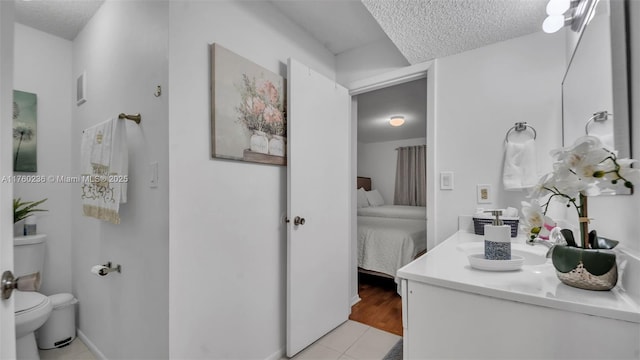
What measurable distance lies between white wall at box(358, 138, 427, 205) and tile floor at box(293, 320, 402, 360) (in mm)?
4685

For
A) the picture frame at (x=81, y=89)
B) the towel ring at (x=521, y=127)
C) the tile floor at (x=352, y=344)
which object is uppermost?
the picture frame at (x=81, y=89)

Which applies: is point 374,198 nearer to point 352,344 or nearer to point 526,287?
point 352,344

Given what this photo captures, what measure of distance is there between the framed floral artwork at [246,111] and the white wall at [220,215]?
1.9 inches

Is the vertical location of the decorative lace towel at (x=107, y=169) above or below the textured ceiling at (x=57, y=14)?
below

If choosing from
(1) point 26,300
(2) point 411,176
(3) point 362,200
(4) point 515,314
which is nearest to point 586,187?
(4) point 515,314

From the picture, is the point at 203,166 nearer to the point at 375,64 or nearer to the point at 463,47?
the point at 375,64

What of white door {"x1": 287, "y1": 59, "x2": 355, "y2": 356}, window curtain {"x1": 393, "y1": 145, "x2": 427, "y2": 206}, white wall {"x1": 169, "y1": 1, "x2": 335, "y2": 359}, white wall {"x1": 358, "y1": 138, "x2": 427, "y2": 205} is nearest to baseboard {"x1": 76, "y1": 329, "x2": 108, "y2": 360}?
white wall {"x1": 169, "y1": 1, "x2": 335, "y2": 359}

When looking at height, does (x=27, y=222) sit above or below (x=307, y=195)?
below

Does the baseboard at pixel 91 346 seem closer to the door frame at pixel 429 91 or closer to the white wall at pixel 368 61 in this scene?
the door frame at pixel 429 91

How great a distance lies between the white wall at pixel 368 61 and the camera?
215 cm

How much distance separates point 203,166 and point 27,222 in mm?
1749

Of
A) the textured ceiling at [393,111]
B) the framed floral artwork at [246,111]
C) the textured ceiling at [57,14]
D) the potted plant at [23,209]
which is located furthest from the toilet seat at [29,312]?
the textured ceiling at [393,111]

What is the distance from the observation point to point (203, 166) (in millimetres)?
1360

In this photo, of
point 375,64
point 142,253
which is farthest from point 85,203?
point 375,64
